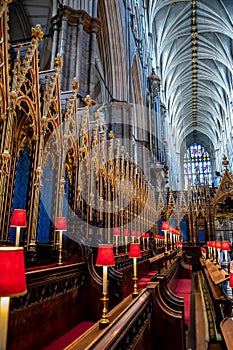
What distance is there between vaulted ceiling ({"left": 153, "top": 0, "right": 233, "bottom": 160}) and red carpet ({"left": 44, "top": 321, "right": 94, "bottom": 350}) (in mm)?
24071

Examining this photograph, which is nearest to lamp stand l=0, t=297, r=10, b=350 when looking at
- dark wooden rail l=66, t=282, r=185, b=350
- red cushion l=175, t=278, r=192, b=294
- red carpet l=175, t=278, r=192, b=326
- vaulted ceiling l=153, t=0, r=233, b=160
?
dark wooden rail l=66, t=282, r=185, b=350

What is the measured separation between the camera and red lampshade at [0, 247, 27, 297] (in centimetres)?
101

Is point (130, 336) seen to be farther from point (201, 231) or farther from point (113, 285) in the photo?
point (201, 231)

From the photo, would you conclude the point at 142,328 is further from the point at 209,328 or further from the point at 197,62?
the point at 197,62

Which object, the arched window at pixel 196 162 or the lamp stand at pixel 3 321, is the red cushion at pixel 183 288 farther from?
the arched window at pixel 196 162

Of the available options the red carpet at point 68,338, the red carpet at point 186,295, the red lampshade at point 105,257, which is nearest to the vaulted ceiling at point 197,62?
the red carpet at point 186,295

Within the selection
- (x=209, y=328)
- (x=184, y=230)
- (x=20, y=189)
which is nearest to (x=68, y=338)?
(x=209, y=328)

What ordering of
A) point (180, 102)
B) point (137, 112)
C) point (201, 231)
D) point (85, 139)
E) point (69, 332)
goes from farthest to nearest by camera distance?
point (180, 102) → point (201, 231) → point (137, 112) → point (85, 139) → point (69, 332)

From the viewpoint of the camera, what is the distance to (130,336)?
1533 millimetres

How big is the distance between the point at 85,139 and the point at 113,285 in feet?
10.8

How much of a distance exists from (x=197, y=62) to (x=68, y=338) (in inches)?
1279

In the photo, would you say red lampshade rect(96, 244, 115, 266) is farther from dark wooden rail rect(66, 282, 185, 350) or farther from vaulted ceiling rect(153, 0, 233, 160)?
vaulted ceiling rect(153, 0, 233, 160)

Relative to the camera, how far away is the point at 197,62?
29859 mm

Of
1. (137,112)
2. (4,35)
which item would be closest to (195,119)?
(137,112)
